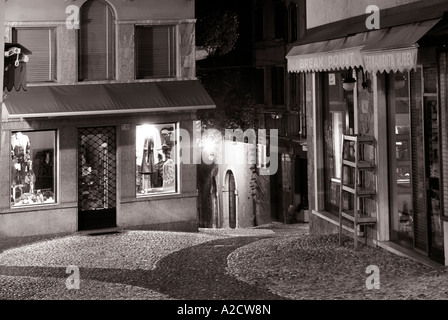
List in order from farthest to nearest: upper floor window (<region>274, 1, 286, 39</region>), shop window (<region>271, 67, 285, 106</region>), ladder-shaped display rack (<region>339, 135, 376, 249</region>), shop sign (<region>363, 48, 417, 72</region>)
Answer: shop window (<region>271, 67, 285, 106</region>) → upper floor window (<region>274, 1, 286, 39</region>) → ladder-shaped display rack (<region>339, 135, 376, 249</region>) → shop sign (<region>363, 48, 417, 72</region>)

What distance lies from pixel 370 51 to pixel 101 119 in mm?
9677

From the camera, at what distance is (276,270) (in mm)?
11547

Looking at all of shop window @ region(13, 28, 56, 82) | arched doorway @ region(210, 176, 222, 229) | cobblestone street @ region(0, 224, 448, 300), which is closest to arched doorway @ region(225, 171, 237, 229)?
arched doorway @ region(210, 176, 222, 229)

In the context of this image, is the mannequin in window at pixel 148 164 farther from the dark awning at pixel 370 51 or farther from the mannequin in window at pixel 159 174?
the dark awning at pixel 370 51

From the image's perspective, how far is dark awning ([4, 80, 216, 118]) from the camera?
57.3 feet

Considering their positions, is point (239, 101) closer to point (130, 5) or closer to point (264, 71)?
point (264, 71)

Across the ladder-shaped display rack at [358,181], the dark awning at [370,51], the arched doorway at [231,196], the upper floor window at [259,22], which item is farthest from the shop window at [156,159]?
the upper floor window at [259,22]

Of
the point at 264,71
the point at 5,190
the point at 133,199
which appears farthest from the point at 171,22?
the point at 264,71

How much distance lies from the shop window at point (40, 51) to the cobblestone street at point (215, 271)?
485cm

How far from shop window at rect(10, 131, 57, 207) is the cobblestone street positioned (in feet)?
7.99

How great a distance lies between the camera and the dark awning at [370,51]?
9969 mm

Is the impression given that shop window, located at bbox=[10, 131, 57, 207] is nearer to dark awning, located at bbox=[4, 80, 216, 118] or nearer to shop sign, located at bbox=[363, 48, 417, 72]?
dark awning, located at bbox=[4, 80, 216, 118]

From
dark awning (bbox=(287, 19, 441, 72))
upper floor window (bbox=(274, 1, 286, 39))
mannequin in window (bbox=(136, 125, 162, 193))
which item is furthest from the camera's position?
upper floor window (bbox=(274, 1, 286, 39))

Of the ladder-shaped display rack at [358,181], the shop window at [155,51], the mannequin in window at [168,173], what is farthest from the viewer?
the mannequin in window at [168,173]
